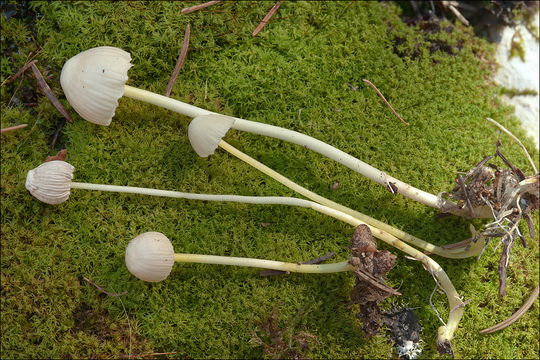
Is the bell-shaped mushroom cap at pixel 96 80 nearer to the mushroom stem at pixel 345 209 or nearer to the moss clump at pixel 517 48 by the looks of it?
the mushroom stem at pixel 345 209

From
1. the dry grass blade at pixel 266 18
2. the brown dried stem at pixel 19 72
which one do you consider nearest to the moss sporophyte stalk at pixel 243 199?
the brown dried stem at pixel 19 72

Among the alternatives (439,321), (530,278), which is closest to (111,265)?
(439,321)

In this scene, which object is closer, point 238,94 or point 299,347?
point 299,347

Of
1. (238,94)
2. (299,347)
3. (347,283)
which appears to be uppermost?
(238,94)

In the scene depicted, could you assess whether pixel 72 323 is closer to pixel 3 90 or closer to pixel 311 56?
pixel 3 90

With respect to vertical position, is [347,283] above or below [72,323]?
→ above

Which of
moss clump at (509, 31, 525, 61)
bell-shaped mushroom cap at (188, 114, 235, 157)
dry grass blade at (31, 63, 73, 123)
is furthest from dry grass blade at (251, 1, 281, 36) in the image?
moss clump at (509, 31, 525, 61)
